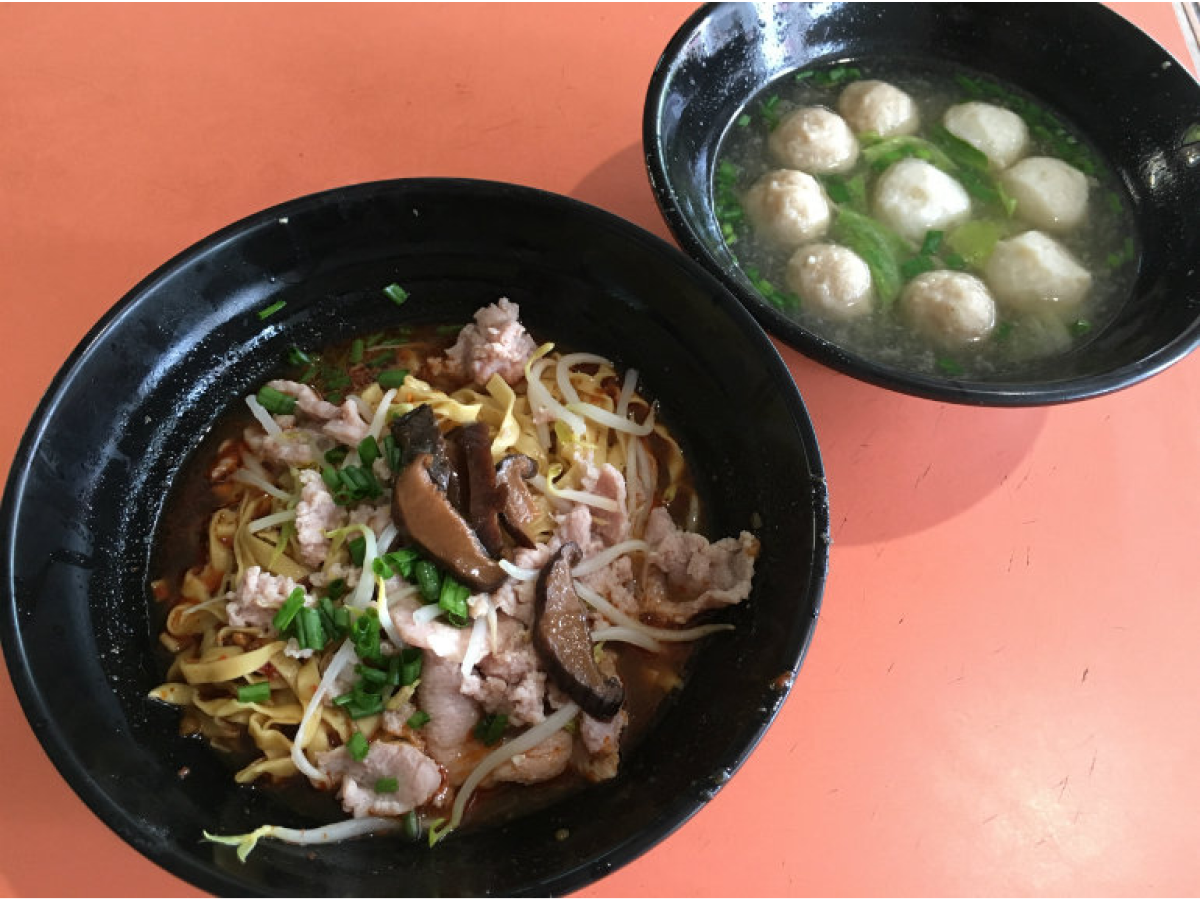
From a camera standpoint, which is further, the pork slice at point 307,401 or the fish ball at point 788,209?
the fish ball at point 788,209

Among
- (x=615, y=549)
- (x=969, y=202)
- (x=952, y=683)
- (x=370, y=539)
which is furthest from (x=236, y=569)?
(x=969, y=202)

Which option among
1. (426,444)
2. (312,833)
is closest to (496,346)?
(426,444)

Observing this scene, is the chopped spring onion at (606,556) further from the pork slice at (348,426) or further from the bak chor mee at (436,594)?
the pork slice at (348,426)

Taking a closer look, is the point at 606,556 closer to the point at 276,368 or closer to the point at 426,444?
the point at 426,444

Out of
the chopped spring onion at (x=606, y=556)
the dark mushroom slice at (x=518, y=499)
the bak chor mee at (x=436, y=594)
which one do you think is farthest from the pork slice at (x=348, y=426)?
the chopped spring onion at (x=606, y=556)

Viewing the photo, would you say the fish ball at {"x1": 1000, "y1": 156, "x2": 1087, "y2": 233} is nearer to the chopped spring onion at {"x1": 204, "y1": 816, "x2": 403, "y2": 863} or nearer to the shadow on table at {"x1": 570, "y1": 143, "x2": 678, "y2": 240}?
the shadow on table at {"x1": 570, "y1": 143, "x2": 678, "y2": 240}

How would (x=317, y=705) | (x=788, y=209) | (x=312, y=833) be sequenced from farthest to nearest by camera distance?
(x=788, y=209) < (x=317, y=705) < (x=312, y=833)

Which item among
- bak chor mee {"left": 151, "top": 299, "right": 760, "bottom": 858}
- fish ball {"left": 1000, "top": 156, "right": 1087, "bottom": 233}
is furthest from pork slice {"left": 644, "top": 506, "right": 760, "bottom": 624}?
fish ball {"left": 1000, "top": 156, "right": 1087, "bottom": 233}
